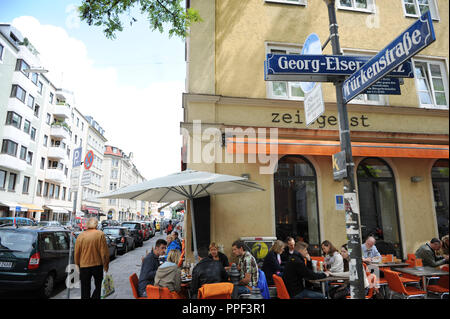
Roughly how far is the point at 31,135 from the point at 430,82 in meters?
40.9

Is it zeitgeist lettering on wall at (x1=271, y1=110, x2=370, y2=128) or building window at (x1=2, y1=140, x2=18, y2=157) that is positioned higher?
building window at (x1=2, y1=140, x2=18, y2=157)

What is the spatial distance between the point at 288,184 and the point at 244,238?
2242mm

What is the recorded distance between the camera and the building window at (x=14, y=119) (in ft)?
99.6

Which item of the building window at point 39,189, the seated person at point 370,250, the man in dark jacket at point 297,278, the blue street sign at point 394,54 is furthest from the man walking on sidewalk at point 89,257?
the building window at point 39,189

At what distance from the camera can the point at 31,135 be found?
35.7m

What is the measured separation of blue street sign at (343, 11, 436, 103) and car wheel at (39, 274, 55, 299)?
7.70m

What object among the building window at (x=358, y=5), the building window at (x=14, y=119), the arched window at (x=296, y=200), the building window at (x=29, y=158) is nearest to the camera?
the arched window at (x=296, y=200)

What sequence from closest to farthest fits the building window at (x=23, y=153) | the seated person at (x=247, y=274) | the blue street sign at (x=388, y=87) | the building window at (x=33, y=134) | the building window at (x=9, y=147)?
the blue street sign at (x=388, y=87)
the seated person at (x=247, y=274)
the building window at (x=9, y=147)
the building window at (x=23, y=153)
the building window at (x=33, y=134)

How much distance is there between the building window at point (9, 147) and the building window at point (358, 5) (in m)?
33.6

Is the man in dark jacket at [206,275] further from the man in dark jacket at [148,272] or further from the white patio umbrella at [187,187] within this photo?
the white patio umbrella at [187,187]

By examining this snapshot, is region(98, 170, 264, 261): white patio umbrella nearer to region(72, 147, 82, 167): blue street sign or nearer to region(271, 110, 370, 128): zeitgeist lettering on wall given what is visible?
region(72, 147, 82, 167): blue street sign

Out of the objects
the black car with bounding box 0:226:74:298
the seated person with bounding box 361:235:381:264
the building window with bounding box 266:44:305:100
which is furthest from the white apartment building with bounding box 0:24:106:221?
the seated person with bounding box 361:235:381:264

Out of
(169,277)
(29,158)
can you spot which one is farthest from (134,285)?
(29,158)

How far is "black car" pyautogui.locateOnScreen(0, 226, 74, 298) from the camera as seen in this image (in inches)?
250
